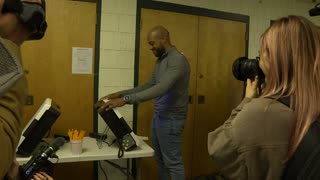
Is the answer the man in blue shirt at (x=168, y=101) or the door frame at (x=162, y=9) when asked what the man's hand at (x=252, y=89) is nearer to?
the man in blue shirt at (x=168, y=101)

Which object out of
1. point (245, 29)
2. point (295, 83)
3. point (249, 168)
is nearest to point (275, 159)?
point (249, 168)

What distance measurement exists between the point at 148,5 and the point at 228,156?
242cm

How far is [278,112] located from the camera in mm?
948

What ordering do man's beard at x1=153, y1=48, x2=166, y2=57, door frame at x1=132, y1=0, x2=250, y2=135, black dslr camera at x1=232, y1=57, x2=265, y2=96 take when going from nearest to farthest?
black dslr camera at x1=232, y1=57, x2=265, y2=96
man's beard at x1=153, y1=48, x2=166, y2=57
door frame at x1=132, y1=0, x2=250, y2=135

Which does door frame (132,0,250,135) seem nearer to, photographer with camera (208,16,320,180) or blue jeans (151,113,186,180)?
blue jeans (151,113,186,180)

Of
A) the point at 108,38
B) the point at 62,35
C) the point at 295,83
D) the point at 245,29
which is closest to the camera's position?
the point at 295,83

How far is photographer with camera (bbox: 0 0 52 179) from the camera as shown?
0.46 m

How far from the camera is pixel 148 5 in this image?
10.4 ft

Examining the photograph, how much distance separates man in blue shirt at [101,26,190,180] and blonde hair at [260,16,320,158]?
1619 mm

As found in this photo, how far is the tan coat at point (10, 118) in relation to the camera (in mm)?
465

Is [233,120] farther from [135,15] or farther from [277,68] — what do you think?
[135,15]

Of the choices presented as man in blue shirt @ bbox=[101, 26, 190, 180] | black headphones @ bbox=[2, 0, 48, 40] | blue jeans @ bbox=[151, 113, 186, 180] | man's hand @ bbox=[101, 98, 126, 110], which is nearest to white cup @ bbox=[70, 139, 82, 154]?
man's hand @ bbox=[101, 98, 126, 110]

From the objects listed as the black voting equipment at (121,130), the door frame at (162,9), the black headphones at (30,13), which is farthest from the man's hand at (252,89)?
the door frame at (162,9)

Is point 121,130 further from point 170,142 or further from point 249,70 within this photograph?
point 249,70
